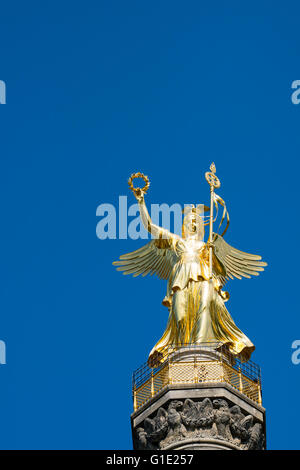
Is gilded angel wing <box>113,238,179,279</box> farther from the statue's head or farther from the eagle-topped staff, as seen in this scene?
the statue's head

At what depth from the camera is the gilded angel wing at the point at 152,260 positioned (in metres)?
64.0

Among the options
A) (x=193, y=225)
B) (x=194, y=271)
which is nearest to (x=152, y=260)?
(x=193, y=225)

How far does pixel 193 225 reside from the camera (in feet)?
210

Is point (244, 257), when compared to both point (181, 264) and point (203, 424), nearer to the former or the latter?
point (181, 264)

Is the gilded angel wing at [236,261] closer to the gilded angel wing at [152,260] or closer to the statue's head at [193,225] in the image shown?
the statue's head at [193,225]

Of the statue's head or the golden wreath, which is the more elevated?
the golden wreath

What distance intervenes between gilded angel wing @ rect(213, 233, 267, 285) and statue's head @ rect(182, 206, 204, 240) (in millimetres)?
567

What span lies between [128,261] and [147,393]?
7.52 meters

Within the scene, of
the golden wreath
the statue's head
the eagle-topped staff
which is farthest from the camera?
the statue's head

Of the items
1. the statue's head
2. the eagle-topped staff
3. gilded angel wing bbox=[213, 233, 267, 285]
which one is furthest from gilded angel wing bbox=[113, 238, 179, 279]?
gilded angel wing bbox=[213, 233, 267, 285]

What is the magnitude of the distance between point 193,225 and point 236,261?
6.95 feet

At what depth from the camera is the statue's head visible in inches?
2516
